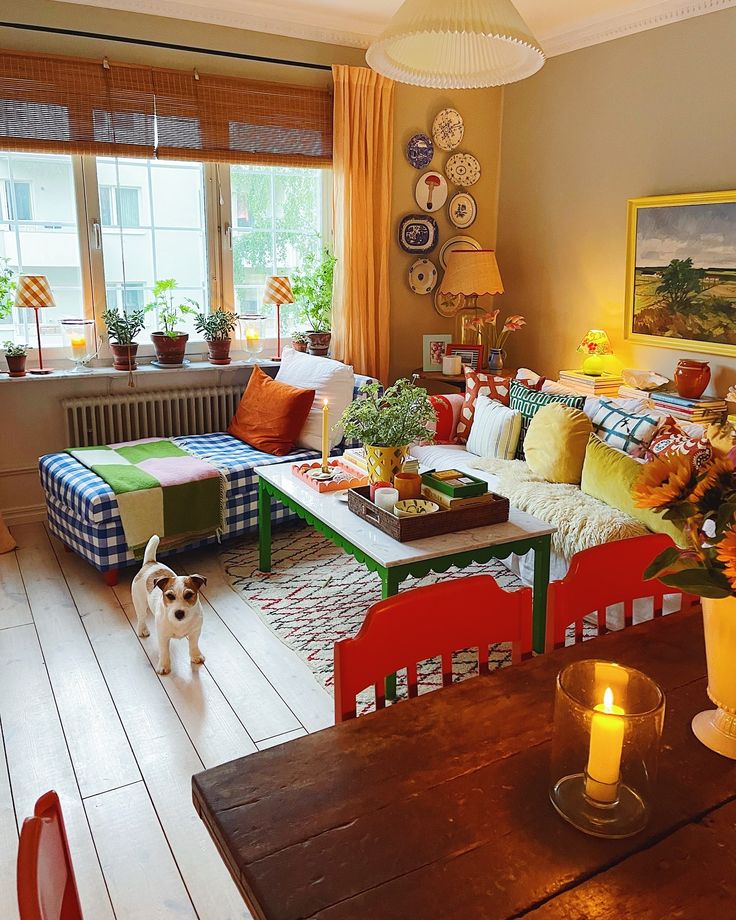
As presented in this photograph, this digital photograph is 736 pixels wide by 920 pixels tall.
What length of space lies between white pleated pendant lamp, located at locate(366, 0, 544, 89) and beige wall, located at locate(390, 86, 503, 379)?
10.1 feet

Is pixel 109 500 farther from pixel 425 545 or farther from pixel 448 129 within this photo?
pixel 448 129

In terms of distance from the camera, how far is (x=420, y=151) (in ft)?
16.9

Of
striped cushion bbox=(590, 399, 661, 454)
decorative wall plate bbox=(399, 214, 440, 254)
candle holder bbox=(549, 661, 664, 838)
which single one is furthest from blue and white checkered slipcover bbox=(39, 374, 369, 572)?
candle holder bbox=(549, 661, 664, 838)

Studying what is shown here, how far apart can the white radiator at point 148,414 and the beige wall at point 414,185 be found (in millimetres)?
1250

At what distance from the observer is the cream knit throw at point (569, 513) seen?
10.3 feet

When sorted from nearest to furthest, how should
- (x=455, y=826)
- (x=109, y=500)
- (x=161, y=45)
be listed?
1. (x=455, y=826)
2. (x=109, y=500)
3. (x=161, y=45)

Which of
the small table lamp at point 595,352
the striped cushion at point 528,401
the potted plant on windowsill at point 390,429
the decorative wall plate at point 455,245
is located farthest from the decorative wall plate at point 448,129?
the potted plant on windowsill at point 390,429

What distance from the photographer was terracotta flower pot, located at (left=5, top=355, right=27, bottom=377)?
425 cm

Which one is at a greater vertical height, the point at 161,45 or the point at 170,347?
the point at 161,45

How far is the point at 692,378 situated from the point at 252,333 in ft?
8.35

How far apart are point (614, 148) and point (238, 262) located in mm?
2302

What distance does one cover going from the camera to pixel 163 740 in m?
2.55

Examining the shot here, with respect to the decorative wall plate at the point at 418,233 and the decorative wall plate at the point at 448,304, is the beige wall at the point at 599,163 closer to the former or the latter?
the decorative wall plate at the point at 448,304

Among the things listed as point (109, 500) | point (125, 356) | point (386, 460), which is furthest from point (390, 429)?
point (125, 356)
